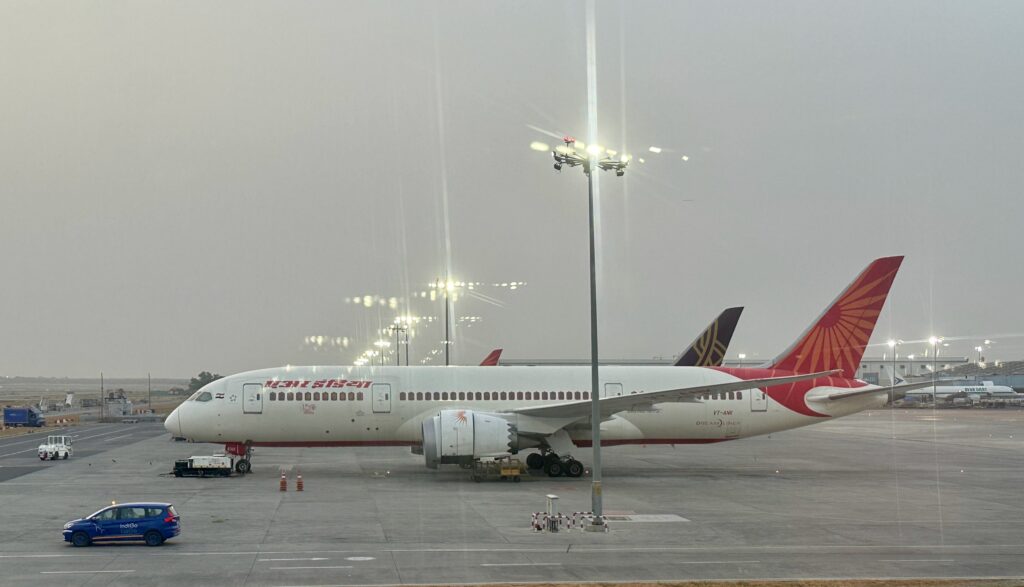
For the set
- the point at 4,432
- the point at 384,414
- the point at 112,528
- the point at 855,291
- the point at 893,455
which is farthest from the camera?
the point at 4,432

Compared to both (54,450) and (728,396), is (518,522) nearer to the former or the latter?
(728,396)

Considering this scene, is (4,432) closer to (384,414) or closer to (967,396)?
(384,414)

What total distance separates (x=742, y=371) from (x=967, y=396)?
12037 cm

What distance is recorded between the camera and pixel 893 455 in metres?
53.5

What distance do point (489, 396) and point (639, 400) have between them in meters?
7.04

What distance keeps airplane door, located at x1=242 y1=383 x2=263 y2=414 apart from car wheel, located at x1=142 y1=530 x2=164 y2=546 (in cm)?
1717

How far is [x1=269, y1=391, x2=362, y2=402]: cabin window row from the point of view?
4031cm

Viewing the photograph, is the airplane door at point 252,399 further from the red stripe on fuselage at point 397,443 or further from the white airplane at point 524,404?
the red stripe on fuselage at point 397,443

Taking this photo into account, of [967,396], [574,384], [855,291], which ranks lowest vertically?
[967,396]

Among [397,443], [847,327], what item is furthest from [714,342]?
[397,443]

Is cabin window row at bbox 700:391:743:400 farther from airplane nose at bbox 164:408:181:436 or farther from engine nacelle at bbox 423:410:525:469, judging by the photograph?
airplane nose at bbox 164:408:181:436

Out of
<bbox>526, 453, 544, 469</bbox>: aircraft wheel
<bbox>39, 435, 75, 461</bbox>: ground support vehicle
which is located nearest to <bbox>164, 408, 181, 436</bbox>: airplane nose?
<bbox>39, 435, 75, 461</bbox>: ground support vehicle

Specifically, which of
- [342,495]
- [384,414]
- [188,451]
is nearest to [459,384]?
[384,414]

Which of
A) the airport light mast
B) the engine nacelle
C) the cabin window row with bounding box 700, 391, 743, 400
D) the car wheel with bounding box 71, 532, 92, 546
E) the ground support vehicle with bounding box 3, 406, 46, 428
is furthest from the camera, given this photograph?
the ground support vehicle with bounding box 3, 406, 46, 428
